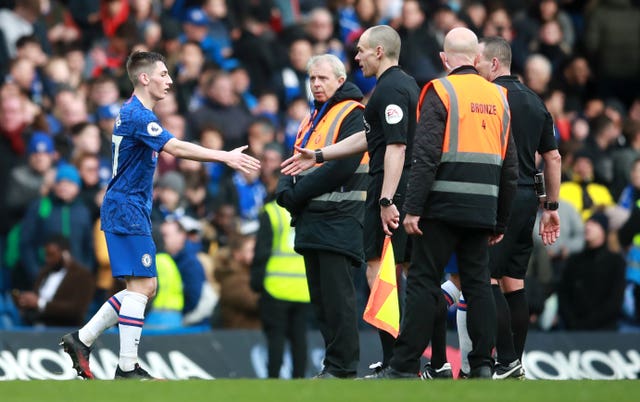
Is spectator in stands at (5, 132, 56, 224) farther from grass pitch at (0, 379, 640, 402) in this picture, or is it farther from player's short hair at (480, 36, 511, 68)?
grass pitch at (0, 379, 640, 402)

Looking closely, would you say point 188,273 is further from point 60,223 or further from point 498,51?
point 498,51

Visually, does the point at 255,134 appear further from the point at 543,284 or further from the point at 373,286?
the point at 373,286

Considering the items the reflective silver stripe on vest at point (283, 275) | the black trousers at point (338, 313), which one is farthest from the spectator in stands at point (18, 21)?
the black trousers at point (338, 313)

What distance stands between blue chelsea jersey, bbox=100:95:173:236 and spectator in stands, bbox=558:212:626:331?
7.72 m

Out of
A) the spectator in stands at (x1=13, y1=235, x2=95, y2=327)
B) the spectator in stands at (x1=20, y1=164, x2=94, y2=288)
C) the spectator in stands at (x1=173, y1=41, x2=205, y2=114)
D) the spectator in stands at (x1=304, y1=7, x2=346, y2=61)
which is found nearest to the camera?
the spectator in stands at (x1=13, y1=235, x2=95, y2=327)

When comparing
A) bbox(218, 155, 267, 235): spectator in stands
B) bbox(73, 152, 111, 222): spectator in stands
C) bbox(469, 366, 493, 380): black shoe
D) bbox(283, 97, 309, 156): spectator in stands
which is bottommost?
bbox(469, 366, 493, 380): black shoe

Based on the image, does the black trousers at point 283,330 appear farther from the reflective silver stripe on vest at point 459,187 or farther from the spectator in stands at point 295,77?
the spectator in stands at point 295,77

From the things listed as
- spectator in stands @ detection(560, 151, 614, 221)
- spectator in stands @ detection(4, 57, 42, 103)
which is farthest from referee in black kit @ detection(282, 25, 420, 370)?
spectator in stands @ detection(4, 57, 42, 103)

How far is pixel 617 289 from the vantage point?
→ 57.0 ft

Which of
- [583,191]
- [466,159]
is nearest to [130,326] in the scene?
[466,159]

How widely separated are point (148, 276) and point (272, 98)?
9188 mm

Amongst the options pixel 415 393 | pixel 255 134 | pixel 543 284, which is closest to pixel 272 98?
Result: pixel 255 134

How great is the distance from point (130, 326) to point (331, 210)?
5.62 feet

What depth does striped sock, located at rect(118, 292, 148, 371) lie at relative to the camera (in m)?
10.9
